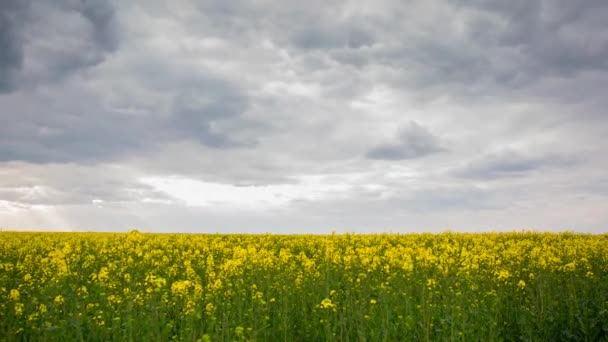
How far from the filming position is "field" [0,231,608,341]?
7980 mm

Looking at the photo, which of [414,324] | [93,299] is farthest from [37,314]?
[414,324]

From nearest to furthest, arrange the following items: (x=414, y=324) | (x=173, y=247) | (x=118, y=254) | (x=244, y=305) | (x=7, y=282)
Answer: (x=414, y=324) → (x=244, y=305) → (x=7, y=282) → (x=118, y=254) → (x=173, y=247)

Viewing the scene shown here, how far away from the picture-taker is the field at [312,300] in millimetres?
7980

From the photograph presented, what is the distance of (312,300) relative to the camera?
1060cm

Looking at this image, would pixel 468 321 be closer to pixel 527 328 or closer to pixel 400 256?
pixel 527 328

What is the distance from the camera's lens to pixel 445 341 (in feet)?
26.5

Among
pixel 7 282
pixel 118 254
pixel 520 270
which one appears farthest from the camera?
pixel 118 254

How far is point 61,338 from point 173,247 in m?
12.3

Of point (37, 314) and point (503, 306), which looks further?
point (503, 306)

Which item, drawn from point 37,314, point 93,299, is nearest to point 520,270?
point 93,299

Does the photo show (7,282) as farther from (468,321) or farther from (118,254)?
(468,321)

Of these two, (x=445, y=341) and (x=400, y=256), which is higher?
(x=400, y=256)

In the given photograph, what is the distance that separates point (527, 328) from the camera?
28.2ft

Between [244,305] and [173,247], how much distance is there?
11.1 meters
